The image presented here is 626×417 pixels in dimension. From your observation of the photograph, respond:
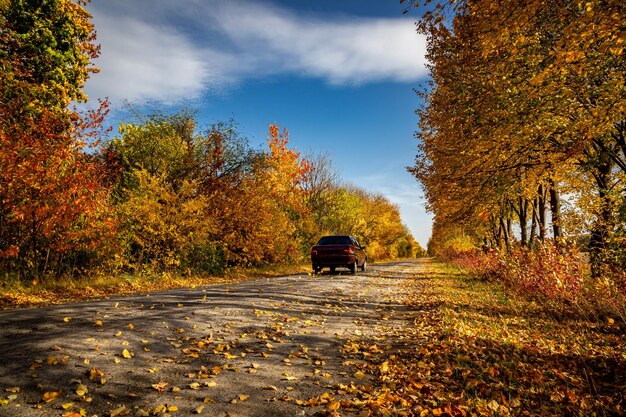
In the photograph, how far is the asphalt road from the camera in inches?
149

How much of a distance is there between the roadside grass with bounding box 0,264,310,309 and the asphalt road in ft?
9.86

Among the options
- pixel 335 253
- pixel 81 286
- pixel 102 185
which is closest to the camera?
pixel 81 286

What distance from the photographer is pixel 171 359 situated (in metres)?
4.99

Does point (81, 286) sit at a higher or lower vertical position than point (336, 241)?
lower

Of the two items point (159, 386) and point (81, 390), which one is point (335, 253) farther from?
point (81, 390)

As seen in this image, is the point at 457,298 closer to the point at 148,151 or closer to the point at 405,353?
the point at 405,353

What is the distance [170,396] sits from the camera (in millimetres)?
3965

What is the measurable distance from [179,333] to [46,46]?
1660 centimetres

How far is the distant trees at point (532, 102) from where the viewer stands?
684 cm

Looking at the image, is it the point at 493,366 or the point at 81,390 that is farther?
the point at 493,366

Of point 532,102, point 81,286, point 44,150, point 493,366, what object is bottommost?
point 493,366

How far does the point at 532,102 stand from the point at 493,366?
7.43m

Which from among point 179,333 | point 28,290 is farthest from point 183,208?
point 179,333

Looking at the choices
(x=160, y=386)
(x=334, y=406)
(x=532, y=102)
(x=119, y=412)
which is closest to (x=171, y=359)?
(x=160, y=386)
